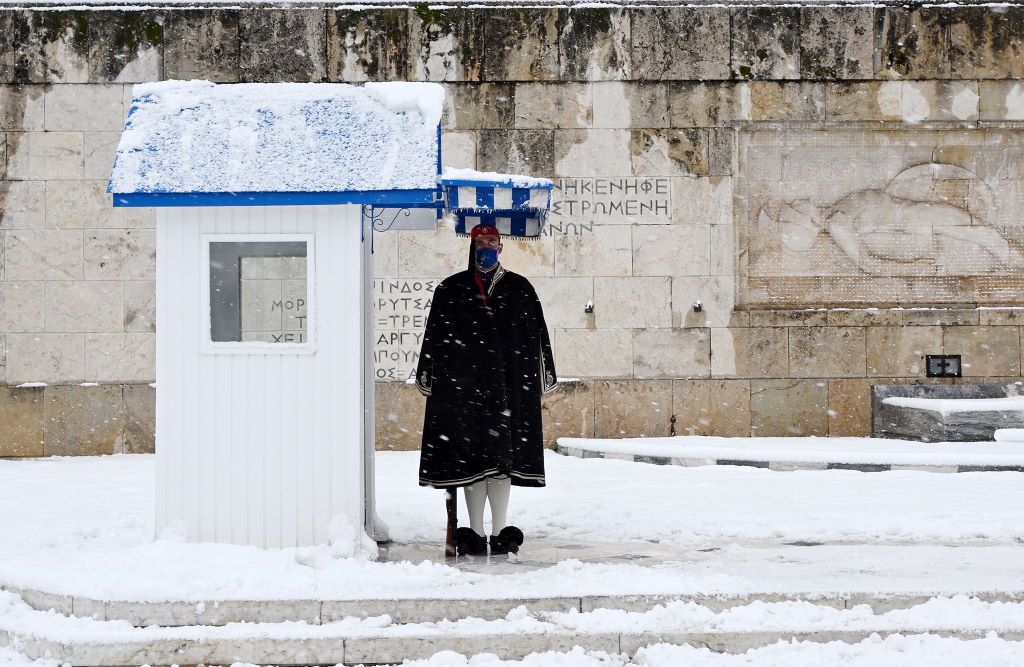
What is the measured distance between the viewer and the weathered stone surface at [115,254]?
42.0 feet

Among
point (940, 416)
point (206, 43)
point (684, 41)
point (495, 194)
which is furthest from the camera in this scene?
point (684, 41)

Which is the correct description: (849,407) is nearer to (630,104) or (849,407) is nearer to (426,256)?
(630,104)

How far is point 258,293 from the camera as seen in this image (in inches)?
253

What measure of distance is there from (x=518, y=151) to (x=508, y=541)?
6899mm

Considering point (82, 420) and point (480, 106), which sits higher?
point (480, 106)

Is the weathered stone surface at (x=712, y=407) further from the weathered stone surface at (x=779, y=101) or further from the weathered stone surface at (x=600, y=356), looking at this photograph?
the weathered stone surface at (x=779, y=101)

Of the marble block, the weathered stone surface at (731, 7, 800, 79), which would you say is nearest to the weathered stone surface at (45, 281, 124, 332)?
the weathered stone surface at (731, 7, 800, 79)

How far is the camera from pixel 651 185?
12.9 meters

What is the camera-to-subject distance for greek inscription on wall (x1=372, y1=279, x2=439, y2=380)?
42.2 feet

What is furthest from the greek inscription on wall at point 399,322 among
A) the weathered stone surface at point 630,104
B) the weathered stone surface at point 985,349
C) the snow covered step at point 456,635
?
the snow covered step at point 456,635

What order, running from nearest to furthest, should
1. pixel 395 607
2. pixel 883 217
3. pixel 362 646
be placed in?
Answer: pixel 362 646 < pixel 395 607 < pixel 883 217

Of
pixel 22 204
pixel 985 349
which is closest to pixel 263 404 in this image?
pixel 22 204

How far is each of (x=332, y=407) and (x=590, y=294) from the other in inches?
268

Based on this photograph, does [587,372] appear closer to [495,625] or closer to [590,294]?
[590,294]
